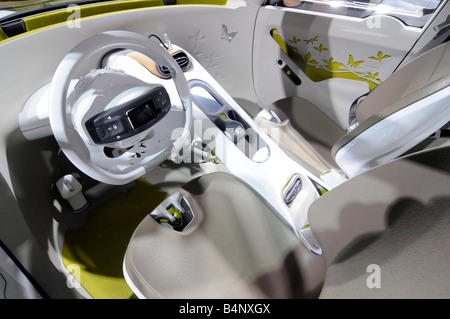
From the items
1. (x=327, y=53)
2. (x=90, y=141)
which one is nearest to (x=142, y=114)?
(x=90, y=141)

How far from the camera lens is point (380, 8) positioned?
1.17 meters

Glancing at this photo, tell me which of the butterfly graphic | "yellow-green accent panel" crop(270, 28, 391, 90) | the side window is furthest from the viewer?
the butterfly graphic

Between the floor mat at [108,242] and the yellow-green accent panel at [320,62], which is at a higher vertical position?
the yellow-green accent panel at [320,62]

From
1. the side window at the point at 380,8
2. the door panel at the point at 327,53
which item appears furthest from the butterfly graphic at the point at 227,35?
the side window at the point at 380,8

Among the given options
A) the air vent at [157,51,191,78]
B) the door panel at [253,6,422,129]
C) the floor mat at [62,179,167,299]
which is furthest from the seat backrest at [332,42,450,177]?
the floor mat at [62,179,167,299]

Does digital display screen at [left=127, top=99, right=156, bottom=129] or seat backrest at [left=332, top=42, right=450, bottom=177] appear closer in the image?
seat backrest at [left=332, top=42, right=450, bottom=177]

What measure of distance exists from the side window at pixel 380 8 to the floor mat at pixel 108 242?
3.83ft

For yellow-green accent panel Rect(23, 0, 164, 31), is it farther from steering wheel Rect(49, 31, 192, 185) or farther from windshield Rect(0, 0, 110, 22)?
steering wheel Rect(49, 31, 192, 185)

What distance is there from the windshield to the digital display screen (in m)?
0.59

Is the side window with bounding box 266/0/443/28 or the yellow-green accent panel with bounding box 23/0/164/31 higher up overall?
the yellow-green accent panel with bounding box 23/0/164/31

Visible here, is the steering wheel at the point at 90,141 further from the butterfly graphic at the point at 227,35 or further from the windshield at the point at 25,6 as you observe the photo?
the butterfly graphic at the point at 227,35

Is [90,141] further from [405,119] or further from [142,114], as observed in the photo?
[405,119]

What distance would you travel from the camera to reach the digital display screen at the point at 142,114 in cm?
79

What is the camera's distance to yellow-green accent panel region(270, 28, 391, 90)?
4.22ft
